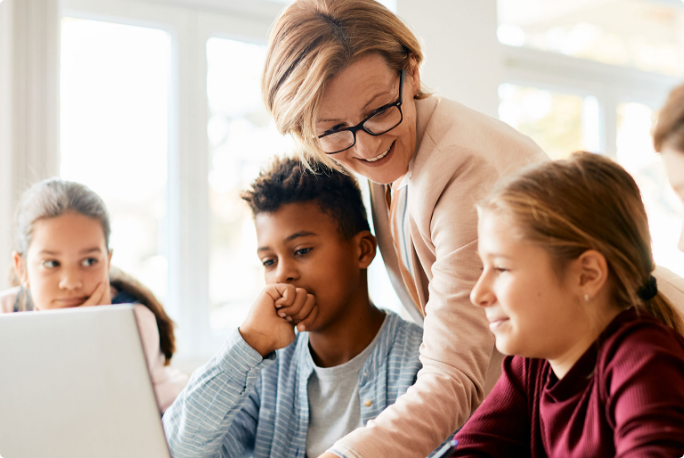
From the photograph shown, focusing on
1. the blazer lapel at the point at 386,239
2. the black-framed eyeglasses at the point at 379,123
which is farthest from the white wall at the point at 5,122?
the black-framed eyeglasses at the point at 379,123

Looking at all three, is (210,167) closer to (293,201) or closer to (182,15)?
(182,15)

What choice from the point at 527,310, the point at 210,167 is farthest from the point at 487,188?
the point at 210,167

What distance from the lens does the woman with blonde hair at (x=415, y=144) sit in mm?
883

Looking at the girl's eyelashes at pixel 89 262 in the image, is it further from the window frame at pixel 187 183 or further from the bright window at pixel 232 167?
the bright window at pixel 232 167

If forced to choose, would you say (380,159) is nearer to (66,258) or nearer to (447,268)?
(447,268)

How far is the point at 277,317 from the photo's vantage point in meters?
1.11

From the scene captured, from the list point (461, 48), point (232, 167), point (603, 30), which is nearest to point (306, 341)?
point (232, 167)

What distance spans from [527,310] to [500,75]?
2667 millimetres

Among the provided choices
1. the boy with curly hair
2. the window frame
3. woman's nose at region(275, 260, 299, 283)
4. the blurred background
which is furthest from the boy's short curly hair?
the window frame

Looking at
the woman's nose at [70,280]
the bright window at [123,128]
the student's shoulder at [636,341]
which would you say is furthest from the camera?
the bright window at [123,128]

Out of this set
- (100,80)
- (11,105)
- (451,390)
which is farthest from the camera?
(100,80)

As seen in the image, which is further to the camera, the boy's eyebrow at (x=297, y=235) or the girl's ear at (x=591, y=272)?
the boy's eyebrow at (x=297, y=235)

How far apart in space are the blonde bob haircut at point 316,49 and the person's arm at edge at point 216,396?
0.39 metres

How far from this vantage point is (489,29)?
3104 millimetres
